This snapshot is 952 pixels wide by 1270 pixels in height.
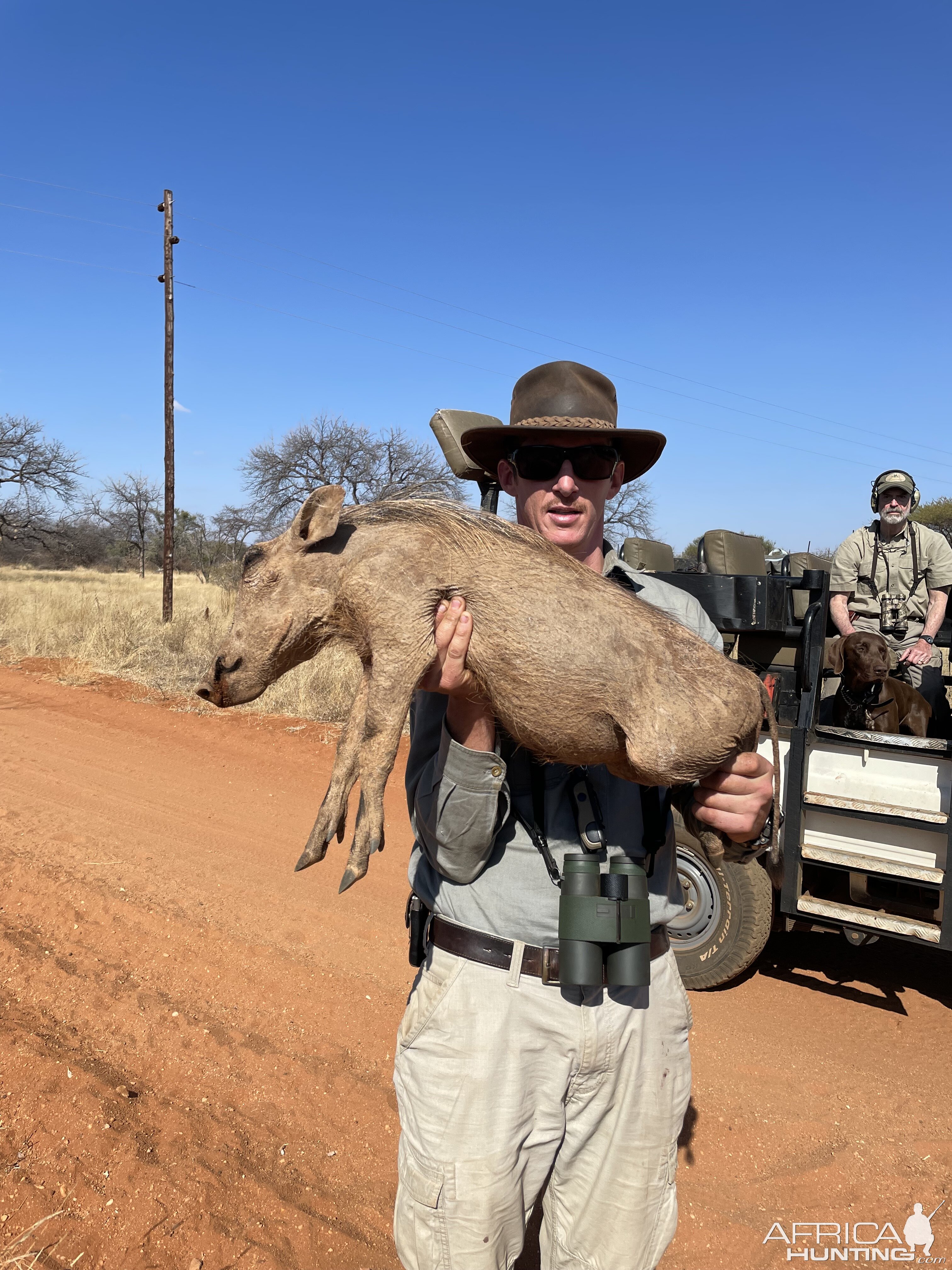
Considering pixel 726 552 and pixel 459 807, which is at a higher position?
pixel 726 552

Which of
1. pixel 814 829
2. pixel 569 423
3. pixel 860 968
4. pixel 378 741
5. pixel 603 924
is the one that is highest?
pixel 569 423

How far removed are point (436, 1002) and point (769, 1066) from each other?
2668mm

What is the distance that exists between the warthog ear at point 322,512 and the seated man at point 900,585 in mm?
4459

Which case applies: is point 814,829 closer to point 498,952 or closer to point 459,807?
point 498,952

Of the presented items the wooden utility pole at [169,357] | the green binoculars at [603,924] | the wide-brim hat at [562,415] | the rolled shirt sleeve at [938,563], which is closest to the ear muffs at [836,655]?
the rolled shirt sleeve at [938,563]

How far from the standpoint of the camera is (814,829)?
156 inches

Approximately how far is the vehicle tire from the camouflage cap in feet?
9.81

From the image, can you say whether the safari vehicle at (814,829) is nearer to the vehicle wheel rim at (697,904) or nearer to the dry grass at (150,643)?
the vehicle wheel rim at (697,904)

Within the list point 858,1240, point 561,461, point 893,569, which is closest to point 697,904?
point 858,1240

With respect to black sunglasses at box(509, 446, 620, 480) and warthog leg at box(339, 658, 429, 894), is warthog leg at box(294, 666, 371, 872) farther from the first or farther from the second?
black sunglasses at box(509, 446, 620, 480)

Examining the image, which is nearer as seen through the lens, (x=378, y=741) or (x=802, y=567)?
(x=378, y=741)

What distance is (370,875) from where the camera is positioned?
18.3 feet

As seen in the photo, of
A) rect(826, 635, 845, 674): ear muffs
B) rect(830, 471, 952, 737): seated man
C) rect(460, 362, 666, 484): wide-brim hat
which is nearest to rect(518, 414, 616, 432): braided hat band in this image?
rect(460, 362, 666, 484): wide-brim hat

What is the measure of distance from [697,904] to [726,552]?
274cm
